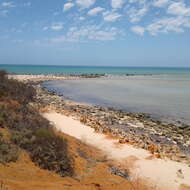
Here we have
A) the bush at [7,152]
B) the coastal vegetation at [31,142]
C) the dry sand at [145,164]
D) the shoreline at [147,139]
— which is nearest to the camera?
the bush at [7,152]

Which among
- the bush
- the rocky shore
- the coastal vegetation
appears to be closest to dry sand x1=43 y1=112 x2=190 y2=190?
the rocky shore

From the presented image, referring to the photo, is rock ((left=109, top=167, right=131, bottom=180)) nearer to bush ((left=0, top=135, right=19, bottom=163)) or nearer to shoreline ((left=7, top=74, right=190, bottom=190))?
shoreline ((left=7, top=74, right=190, bottom=190))

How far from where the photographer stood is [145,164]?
9.41 metres

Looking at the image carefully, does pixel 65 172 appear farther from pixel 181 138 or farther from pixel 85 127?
pixel 181 138

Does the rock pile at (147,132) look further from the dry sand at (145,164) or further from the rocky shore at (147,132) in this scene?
the dry sand at (145,164)

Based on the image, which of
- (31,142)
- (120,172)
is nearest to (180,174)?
(120,172)

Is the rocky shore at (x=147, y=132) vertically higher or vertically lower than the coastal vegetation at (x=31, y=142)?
lower

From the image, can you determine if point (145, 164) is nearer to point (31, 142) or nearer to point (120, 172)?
point (120, 172)

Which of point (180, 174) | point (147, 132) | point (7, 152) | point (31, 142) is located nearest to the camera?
point (7, 152)

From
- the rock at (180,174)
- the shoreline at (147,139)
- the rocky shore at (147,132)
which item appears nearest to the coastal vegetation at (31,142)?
the shoreline at (147,139)

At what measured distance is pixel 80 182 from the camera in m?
6.82

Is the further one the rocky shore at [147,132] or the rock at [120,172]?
the rocky shore at [147,132]

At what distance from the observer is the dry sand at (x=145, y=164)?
8094 mm

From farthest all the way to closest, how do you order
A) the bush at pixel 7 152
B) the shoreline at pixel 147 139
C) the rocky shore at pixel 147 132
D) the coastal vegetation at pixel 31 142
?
1. the rocky shore at pixel 147 132
2. the shoreline at pixel 147 139
3. the coastal vegetation at pixel 31 142
4. the bush at pixel 7 152
